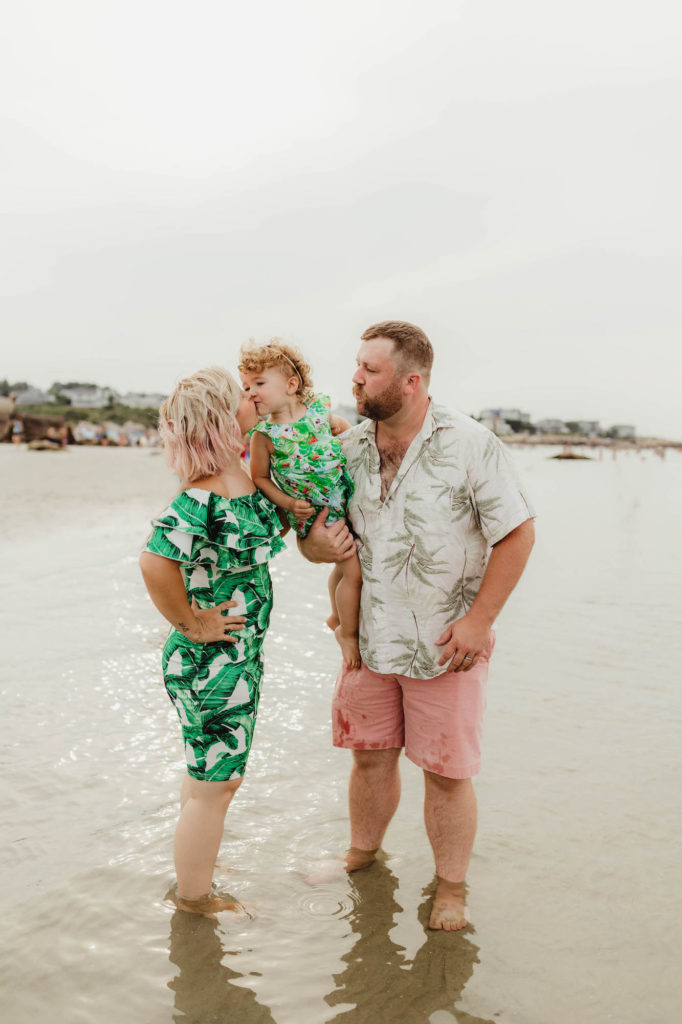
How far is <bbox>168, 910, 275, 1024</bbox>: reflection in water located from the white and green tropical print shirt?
1147 millimetres

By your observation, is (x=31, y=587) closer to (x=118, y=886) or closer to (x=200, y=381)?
(x=118, y=886)

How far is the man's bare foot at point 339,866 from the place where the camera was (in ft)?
10.7

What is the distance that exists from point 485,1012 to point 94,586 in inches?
277

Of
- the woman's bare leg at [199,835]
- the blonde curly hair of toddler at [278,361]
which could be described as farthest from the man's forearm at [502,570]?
the woman's bare leg at [199,835]

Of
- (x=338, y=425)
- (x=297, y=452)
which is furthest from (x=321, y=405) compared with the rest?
(x=297, y=452)

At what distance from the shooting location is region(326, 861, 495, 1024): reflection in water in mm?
2508

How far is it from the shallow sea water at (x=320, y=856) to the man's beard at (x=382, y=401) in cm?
193

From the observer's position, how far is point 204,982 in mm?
2631

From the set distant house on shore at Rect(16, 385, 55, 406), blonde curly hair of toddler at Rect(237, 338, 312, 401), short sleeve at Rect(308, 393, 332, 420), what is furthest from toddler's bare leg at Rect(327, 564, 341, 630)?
distant house on shore at Rect(16, 385, 55, 406)

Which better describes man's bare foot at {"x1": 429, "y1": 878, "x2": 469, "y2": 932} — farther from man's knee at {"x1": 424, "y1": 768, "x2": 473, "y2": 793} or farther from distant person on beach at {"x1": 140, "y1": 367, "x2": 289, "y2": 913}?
distant person on beach at {"x1": 140, "y1": 367, "x2": 289, "y2": 913}

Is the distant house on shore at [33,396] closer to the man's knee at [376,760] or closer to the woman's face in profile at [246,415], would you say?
the woman's face in profile at [246,415]

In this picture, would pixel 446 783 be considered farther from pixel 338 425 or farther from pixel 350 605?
pixel 338 425

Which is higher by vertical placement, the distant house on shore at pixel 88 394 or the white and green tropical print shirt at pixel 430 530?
the distant house on shore at pixel 88 394

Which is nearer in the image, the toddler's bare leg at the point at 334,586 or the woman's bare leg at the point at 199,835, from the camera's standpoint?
the woman's bare leg at the point at 199,835
